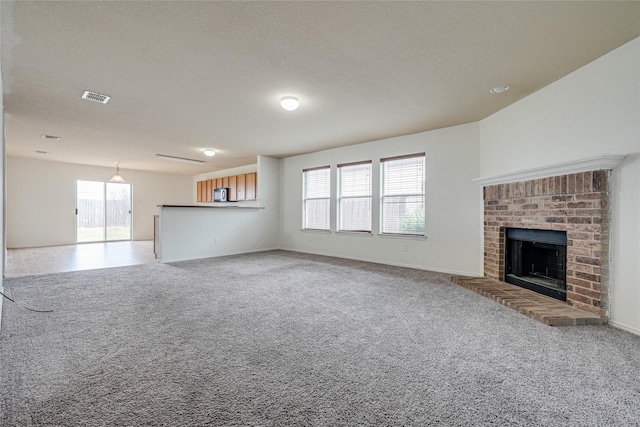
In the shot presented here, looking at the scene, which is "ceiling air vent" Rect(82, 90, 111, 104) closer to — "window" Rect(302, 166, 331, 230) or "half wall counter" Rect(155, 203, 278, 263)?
"half wall counter" Rect(155, 203, 278, 263)

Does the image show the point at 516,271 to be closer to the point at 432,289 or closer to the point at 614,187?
the point at 432,289

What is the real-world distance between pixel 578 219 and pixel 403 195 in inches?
110

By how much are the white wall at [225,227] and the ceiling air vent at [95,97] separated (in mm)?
2432

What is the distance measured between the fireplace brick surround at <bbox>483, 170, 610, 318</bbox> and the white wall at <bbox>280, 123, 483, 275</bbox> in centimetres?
96

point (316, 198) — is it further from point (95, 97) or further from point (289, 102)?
point (95, 97)

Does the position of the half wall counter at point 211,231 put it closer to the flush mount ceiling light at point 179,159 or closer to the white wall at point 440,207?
the flush mount ceiling light at point 179,159

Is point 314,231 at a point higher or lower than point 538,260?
higher

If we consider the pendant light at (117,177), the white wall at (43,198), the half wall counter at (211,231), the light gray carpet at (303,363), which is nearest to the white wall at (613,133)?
the light gray carpet at (303,363)

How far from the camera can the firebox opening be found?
3.21 metres

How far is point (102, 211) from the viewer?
9234 mm

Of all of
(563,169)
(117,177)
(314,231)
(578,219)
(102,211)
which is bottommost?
(314,231)

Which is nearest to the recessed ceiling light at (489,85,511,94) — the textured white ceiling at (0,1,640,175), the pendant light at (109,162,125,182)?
the textured white ceiling at (0,1,640,175)

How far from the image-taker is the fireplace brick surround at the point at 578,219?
270cm

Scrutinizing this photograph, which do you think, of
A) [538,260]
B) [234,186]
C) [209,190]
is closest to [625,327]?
[538,260]
